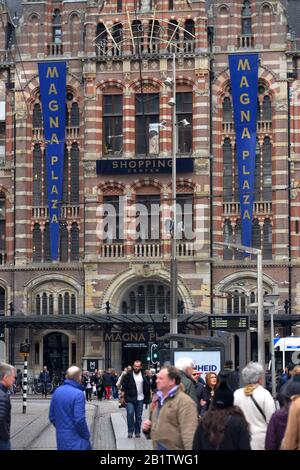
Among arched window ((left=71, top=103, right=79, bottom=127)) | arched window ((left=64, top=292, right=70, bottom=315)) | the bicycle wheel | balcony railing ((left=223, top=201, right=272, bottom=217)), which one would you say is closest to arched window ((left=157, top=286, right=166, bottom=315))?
arched window ((left=64, top=292, right=70, bottom=315))

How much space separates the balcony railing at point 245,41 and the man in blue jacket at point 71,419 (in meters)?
46.0

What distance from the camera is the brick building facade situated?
58156mm

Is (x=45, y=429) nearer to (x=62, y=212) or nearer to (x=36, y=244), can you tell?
(x=62, y=212)

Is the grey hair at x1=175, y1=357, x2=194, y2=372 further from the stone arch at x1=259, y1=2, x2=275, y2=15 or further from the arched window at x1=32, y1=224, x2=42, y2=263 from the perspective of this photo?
the stone arch at x1=259, y1=2, x2=275, y2=15

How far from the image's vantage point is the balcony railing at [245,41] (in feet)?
194

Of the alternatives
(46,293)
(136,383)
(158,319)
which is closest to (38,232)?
(46,293)

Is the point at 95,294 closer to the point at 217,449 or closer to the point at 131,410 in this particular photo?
the point at 131,410

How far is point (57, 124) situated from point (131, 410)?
33390mm

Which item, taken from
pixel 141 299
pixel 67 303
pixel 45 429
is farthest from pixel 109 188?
pixel 45 429

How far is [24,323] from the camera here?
189ft

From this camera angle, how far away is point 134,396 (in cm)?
2669

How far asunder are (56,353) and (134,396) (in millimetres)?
33959

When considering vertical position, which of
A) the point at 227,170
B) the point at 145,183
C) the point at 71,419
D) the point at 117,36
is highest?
the point at 117,36

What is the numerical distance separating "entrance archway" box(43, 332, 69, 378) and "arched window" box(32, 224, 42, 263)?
12.3 ft
